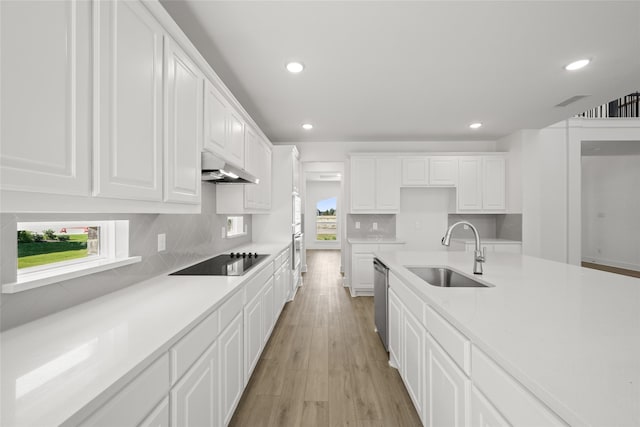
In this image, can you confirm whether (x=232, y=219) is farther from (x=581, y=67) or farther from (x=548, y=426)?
(x=581, y=67)

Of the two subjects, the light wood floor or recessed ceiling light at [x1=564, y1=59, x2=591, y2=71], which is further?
recessed ceiling light at [x1=564, y1=59, x2=591, y2=71]

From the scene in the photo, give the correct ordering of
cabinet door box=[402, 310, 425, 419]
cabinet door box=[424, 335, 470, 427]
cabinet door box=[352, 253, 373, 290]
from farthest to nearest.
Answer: cabinet door box=[352, 253, 373, 290], cabinet door box=[402, 310, 425, 419], cabinet door box=[424, 335, 470, 427]

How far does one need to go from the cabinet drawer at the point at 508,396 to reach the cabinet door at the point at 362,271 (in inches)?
137

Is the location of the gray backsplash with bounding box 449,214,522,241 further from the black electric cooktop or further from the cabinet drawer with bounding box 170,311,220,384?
the cabinet drawer with bounding box 170,311,220,384

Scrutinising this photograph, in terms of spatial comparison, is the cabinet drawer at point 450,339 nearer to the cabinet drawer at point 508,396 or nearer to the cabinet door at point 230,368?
the cabinet drawer at point 508,396

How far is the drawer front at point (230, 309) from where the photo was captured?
1480 mm

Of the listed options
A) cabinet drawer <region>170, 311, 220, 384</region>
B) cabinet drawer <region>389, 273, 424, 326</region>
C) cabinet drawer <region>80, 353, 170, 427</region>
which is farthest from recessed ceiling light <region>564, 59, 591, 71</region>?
cabinet drawer <region>80, 353, 170, 427</region>

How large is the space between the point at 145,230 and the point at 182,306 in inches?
30.3

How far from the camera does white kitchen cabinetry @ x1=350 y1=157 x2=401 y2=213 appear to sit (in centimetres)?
470

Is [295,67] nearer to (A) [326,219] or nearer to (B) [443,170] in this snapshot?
(B) [443,170]

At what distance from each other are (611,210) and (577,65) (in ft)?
20.9

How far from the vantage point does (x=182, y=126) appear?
5.23ft

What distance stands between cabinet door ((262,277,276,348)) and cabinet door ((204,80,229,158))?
1.29 metres

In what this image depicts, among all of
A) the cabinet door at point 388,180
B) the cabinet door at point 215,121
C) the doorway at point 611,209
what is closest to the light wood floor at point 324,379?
the cabinet door at point 215,121
